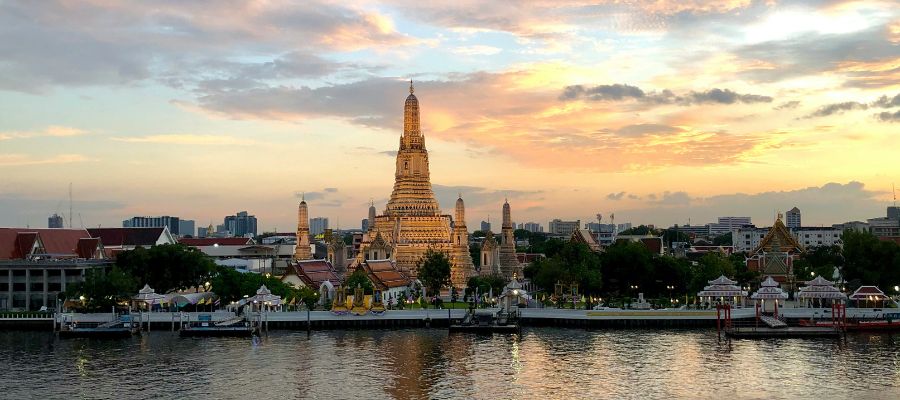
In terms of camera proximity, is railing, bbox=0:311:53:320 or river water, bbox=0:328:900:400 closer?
river water, bbox=0:328:900:400

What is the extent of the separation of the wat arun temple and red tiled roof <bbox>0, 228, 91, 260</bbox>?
34067 millimetres

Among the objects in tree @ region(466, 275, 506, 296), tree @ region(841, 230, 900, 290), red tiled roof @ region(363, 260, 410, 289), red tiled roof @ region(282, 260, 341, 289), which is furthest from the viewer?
tree @ region(466, 275, 506, 296)

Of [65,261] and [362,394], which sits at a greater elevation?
[65,261]

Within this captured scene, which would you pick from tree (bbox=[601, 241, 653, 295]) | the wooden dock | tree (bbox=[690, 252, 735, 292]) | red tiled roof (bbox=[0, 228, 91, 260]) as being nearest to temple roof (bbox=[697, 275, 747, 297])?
the wooden dock

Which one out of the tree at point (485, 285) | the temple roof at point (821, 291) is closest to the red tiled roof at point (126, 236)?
the tree at point (485, 285)

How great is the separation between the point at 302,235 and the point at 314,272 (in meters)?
37.1

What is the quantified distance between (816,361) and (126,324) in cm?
5043

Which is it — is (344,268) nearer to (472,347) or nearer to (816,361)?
(472,347)

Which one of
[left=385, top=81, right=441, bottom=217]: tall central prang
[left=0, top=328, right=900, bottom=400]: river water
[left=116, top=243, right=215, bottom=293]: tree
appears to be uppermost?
[left=385, top=81, right=441, bottom=217]: tall central prang

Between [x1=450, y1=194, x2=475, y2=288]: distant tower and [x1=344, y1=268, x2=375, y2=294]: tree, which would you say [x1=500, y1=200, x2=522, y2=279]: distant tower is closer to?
[x1=450, y1=194, x2=475, y2=288]: distant tower

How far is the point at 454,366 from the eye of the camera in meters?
60.1

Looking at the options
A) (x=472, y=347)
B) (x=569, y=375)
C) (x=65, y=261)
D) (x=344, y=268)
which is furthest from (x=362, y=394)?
(x=344, y=268)

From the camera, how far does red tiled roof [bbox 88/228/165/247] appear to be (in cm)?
12275

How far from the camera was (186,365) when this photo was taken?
200ft
